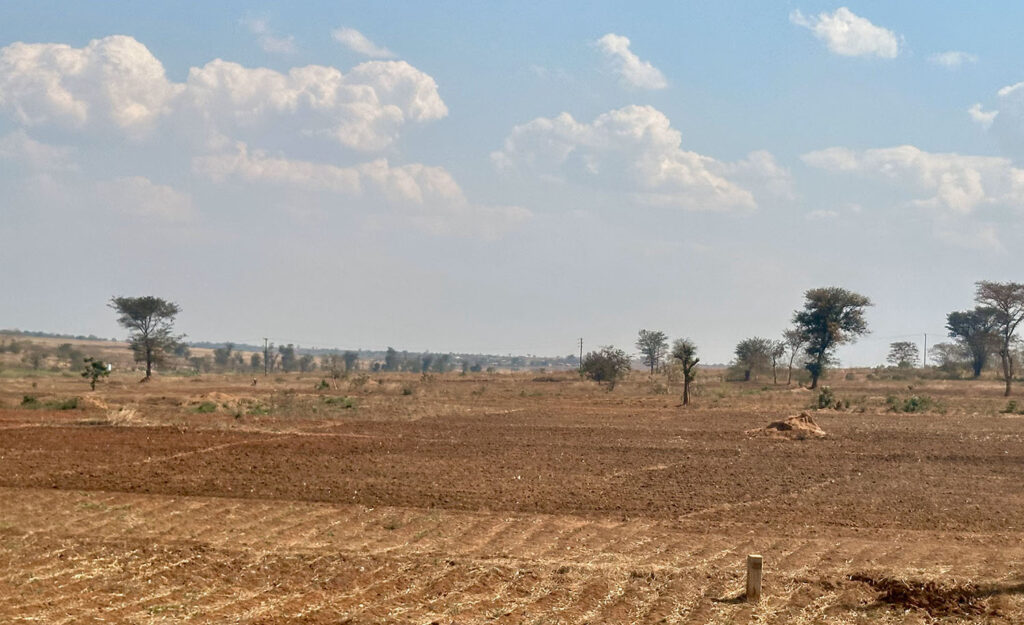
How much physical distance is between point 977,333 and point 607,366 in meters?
46.8

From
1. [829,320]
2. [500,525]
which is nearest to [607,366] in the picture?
[829,320]

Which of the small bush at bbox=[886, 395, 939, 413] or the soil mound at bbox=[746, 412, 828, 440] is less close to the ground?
the small bush at bbox=[886, 395, 939, 413]

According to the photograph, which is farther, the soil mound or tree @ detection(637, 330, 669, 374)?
tree @ detection(637, 330, 669, 374)

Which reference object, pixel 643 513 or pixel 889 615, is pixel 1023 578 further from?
pixel 643 513

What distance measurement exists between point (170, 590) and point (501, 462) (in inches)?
503

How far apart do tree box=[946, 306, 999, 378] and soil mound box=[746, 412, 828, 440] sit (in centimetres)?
6642

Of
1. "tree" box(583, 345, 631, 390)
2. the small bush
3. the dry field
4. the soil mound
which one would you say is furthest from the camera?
"tree" box(583, 345, 631, 390)

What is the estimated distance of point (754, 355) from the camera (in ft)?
316

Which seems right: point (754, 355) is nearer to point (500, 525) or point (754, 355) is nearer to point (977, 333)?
point (977, 333)

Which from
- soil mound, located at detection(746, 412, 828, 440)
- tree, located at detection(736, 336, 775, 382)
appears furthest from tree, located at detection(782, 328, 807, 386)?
soil mound, located at detection(746, 412, 828, 440)

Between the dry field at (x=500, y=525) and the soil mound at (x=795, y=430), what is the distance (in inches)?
26.0

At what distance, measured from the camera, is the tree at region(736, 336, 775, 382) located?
96312 millimetres

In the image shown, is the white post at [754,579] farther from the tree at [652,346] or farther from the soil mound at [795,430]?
the tree at [652,346]

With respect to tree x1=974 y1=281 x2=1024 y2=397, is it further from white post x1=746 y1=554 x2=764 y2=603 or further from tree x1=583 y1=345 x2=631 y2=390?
white post x1=746 y1=554 x2=764 y2=603
